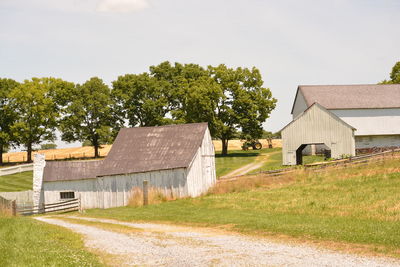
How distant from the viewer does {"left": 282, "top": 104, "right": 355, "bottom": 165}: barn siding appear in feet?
174

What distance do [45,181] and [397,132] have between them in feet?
153

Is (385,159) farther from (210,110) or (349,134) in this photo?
(210,110)

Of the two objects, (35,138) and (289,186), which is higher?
(35,138)

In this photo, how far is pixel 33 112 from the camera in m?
76.4

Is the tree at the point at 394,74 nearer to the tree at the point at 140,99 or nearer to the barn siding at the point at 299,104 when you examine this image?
the barn siding at the point at 299,104

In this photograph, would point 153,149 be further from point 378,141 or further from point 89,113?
point 89,113

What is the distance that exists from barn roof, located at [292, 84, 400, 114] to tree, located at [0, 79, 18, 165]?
148 feet

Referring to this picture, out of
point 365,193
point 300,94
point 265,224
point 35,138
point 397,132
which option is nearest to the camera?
point 265,224

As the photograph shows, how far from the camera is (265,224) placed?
19328 mm

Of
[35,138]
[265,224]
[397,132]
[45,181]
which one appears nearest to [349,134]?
[397,132]

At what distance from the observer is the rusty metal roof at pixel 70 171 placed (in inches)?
1551

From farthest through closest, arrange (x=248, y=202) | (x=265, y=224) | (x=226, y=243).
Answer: (x=248, y=202)
(x=265, y=224)
(x=226, y=243)

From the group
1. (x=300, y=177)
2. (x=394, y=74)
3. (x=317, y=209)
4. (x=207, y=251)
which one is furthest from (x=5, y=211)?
(x=394, y=74)

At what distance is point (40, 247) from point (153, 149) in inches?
960
